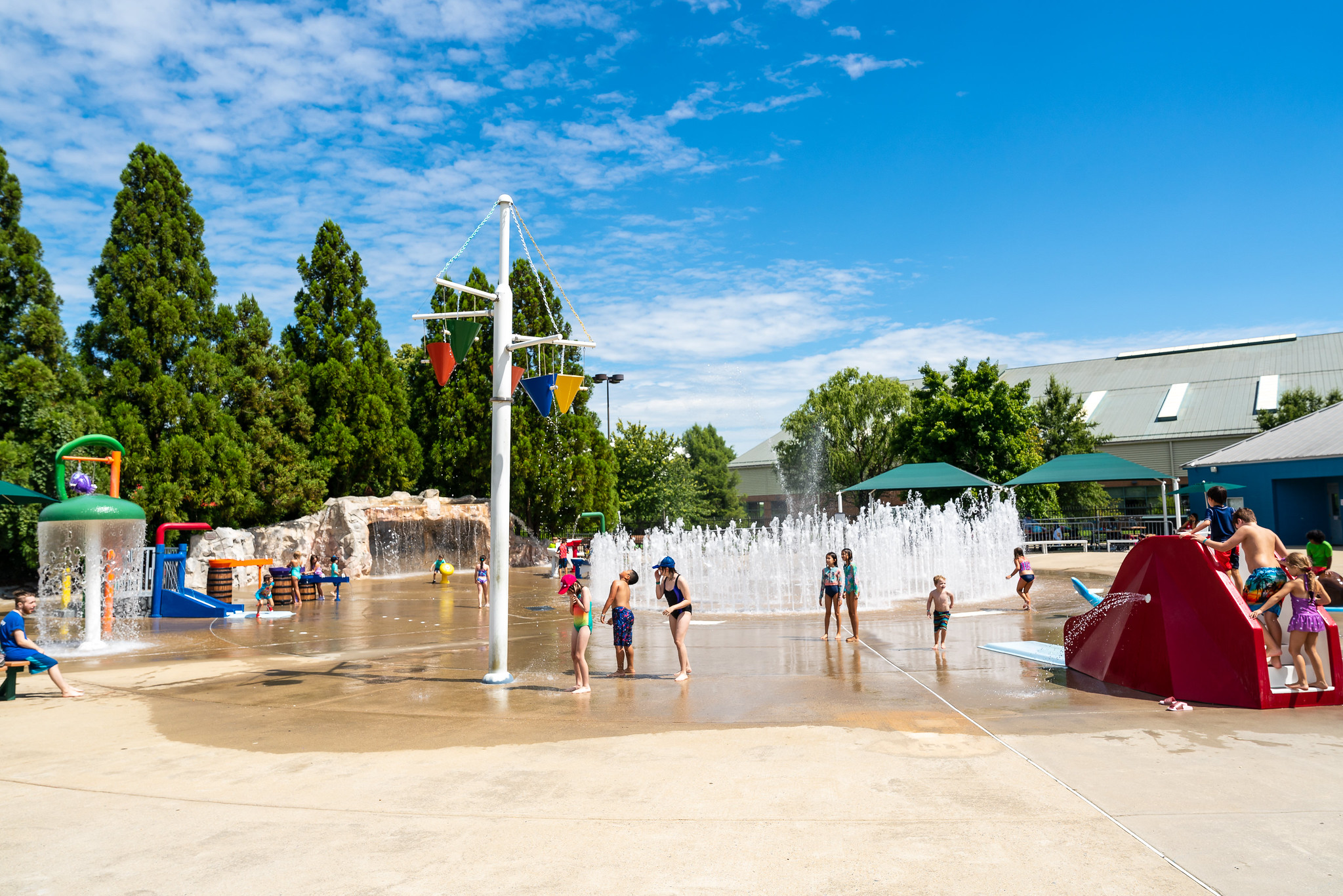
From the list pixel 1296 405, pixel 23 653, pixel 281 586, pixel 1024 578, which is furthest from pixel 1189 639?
pixel 1296 405

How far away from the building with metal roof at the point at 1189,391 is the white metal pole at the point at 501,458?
38877 millimetres

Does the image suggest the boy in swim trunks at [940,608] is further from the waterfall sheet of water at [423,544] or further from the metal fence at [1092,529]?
the waterfall sheet of water at [423,544]

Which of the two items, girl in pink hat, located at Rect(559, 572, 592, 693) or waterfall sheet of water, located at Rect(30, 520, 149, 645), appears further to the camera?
waterfall sheet of water, located at Rect(30, 520, 149, 645)

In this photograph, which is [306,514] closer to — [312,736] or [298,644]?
[298,644]

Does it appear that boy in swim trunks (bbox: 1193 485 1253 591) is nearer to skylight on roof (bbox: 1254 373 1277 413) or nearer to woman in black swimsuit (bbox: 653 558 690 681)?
woman in black swimsuit (bbox: 653 558 690 681)

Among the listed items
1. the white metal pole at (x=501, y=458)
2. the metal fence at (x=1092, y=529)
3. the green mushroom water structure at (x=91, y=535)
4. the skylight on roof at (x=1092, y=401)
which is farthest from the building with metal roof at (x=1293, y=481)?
the green mushroom water structure at (x=91, y=535)

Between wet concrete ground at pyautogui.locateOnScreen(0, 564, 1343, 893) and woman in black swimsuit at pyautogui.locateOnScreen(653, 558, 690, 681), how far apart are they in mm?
324

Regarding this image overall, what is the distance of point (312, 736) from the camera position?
24.5 ft

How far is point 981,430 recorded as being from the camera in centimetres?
3800

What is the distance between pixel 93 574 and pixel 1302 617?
1571 centimetres

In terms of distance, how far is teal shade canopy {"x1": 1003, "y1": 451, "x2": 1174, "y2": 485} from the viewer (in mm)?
29125

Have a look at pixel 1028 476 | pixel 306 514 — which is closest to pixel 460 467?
pixel 306 514

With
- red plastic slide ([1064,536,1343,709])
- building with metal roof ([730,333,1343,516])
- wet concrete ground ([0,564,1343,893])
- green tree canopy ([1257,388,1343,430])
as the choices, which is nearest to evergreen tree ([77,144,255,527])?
wet concrete ground ([0,564,1343,893])

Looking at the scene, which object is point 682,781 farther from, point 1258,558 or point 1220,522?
point 1220,522
